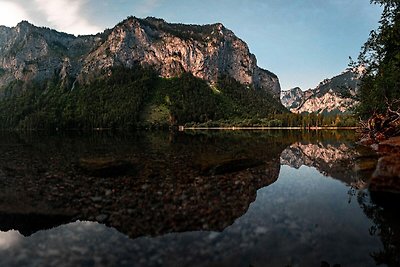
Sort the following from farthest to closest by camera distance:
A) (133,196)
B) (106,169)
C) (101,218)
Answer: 1. (106,169)
2. (133,196)
3. (101,218)

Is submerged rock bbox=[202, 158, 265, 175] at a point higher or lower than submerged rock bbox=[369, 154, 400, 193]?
lower

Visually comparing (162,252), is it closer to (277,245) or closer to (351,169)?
(277,245)

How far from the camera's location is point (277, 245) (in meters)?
10.8

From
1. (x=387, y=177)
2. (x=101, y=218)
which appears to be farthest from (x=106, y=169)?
(x=387, y=177)

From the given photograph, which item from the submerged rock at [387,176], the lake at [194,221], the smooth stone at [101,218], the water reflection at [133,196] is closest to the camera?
the lake at [194,221]

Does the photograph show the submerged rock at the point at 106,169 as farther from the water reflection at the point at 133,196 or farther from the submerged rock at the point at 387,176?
the submerged rock at the point at 387,176

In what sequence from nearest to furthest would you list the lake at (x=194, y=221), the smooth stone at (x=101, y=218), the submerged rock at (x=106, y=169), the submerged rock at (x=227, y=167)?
the lake at (x=194, y=221), the smooth stone at (x=101, y=218), the submerged rock at (x=106, y=169), the submerged rock at (x=227, y=167)

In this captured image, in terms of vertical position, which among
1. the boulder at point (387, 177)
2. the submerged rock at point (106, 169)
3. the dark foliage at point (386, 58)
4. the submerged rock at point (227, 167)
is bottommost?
the submerged rock at point (106, 169)

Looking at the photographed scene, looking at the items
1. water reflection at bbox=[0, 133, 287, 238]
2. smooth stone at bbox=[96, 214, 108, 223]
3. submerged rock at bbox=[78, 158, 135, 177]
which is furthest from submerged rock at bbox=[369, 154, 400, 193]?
submerged rock at bbox=[78, 158, 135, 177]

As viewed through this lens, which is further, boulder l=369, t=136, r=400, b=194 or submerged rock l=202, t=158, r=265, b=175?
submerged rock l=202, t=158, r=265, b=175

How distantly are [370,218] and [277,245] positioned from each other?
5726 millimetres

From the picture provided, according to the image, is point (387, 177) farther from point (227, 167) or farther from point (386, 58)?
point (386, 58)

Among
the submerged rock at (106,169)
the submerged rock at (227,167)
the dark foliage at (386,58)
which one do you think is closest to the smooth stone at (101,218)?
the submerged rock at (106,169)

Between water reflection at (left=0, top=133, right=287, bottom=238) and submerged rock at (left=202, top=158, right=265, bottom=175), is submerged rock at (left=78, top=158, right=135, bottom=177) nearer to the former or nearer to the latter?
water reflection at (left=0, top=133, right=287, bottom=238)
